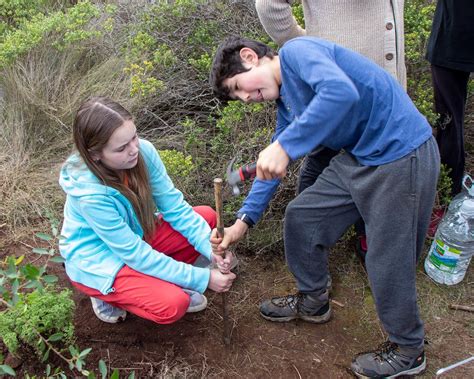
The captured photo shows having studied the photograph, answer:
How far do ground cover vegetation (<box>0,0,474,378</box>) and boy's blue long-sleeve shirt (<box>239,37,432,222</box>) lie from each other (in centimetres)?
110

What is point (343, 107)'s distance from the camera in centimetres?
146

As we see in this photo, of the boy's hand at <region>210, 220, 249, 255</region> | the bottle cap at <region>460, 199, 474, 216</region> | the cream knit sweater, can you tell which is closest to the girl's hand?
the boy's hand at <region>210, 220, 249, 255</region>

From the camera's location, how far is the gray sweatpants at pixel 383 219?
170 centimetres

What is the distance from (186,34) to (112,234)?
2453 mm

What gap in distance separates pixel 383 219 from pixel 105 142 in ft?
3.78

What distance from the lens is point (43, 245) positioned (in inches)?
116

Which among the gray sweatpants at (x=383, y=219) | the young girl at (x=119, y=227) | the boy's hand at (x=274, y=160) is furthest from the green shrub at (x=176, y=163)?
the boy's hand at (x=274, y=160)

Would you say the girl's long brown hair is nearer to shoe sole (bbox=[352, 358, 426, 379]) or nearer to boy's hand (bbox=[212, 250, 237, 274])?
boy's hand (bbox=[212, 250, 237, 274])

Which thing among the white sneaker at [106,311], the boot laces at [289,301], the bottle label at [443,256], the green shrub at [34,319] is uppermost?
the green shrub at [34,319]

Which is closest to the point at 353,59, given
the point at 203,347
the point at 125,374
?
the point at 203,347

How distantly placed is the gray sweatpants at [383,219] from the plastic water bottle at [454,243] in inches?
28.8

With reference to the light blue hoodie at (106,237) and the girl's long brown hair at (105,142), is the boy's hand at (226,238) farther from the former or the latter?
the girl's long brown hair at (105,142)

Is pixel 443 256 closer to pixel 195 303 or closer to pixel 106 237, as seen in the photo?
pixel 195 303

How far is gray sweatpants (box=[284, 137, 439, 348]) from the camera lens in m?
1.70
